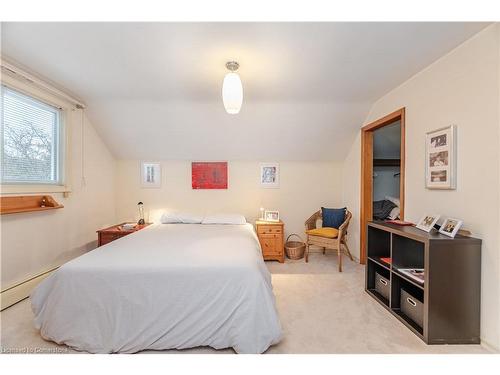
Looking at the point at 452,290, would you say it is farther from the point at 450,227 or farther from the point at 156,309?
the point at 156,309

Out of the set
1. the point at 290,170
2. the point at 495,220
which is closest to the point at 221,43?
the point at 495,220

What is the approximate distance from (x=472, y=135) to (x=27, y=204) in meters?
4.19

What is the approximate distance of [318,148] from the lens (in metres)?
4.09

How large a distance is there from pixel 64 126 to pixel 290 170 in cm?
341

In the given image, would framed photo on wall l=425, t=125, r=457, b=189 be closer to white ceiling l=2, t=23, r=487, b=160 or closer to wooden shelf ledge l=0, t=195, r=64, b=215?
white ceiling l=2, t=23, r=487, b=160

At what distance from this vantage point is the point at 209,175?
168 inches

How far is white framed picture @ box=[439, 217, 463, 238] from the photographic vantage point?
1.84m

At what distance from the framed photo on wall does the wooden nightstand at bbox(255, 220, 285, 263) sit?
208 cm

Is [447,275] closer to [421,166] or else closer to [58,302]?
[421,166]

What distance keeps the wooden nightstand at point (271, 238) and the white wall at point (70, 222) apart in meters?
2.54

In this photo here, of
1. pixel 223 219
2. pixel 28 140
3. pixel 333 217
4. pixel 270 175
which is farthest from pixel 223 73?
pixel 333 217

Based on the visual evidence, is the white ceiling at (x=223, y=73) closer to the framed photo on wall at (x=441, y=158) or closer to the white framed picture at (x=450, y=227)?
the framed photo on wall at (x=441, y=158)

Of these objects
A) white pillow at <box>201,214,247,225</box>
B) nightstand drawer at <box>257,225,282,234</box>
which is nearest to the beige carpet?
nightstand drawer at <box>257,225,282,234</box>
